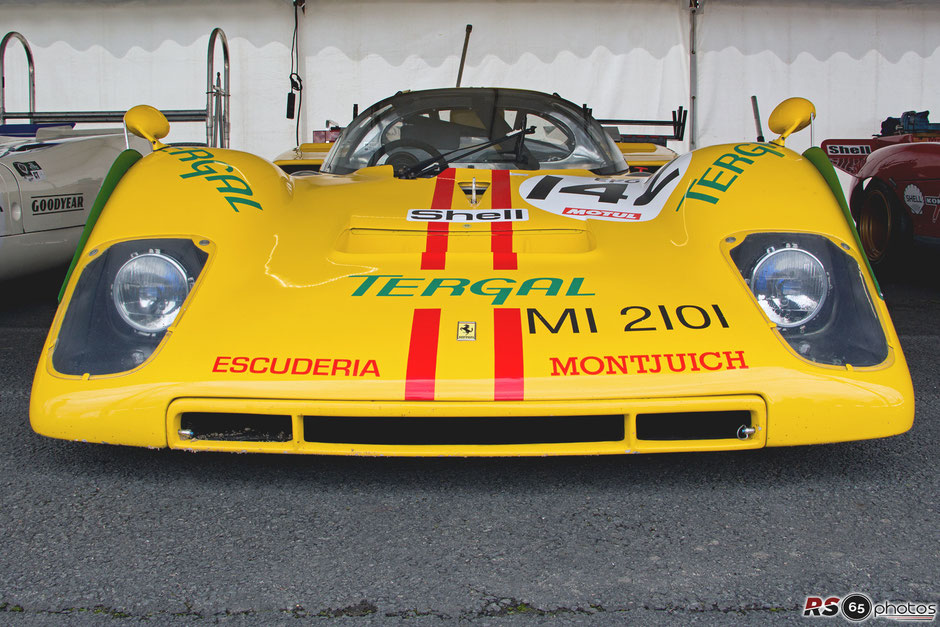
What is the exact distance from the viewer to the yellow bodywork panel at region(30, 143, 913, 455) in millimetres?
→ 1557

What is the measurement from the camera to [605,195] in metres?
2.37

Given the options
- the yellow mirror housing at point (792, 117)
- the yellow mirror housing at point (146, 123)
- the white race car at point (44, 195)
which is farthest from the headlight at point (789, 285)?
the white race car at point (44, 195)

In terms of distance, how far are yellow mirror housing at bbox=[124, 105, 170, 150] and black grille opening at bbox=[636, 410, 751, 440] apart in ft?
5.18

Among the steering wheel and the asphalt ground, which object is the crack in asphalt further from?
the steering wheel

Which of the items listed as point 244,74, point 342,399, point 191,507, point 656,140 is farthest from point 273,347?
point 244,74

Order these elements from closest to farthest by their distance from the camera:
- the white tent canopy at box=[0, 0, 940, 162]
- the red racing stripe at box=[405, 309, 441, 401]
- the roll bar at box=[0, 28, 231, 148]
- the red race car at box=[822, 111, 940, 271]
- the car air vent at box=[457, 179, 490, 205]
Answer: the red racing stripe at box=[405, 309, 441, 401]
the car air vent at box=[457, 179, 490, 205]
the red race car at box=[822, 111, 940, 271]
the roll bar at box=[0, 28, 231, 148]
the white tent canopy at box=[0, 0, 940, 162]

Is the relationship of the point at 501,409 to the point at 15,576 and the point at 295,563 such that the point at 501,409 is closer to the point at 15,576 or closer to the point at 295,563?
the point at 295,563

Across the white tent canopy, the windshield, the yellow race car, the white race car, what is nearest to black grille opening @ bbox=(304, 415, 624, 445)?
the yellow race car

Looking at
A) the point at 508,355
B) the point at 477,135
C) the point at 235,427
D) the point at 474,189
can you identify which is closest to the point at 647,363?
the point at 508,355

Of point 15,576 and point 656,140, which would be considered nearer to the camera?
point 15,576

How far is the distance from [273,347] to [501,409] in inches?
18.2

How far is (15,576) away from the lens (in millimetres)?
1327

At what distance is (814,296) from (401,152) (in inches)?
63.5

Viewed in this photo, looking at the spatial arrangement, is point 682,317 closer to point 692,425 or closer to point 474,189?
point 692,425
